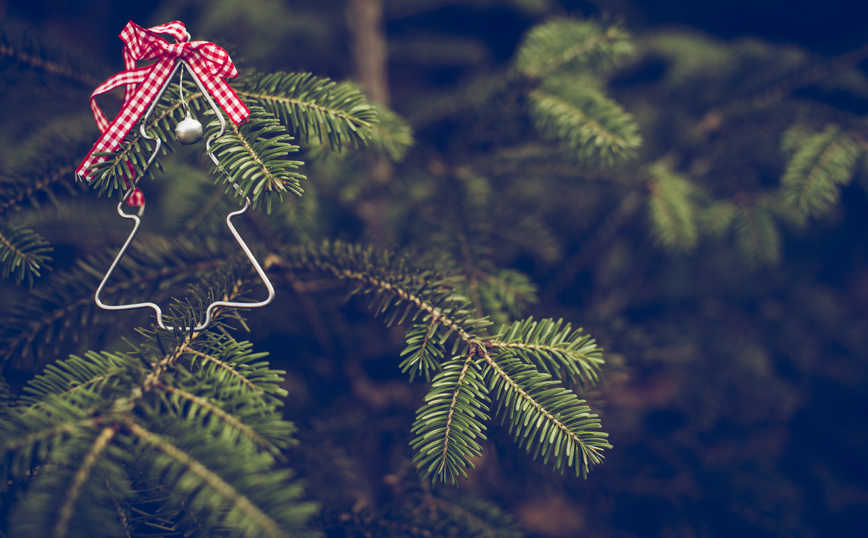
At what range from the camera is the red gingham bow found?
50 cm

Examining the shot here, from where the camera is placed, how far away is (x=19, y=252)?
1.68 ft

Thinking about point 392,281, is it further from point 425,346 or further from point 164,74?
point 164,74

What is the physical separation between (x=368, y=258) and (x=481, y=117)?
408 mm

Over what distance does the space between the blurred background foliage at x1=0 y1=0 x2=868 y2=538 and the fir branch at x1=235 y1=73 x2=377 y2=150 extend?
103 millimetres

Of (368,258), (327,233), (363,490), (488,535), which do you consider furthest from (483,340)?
(327,233)

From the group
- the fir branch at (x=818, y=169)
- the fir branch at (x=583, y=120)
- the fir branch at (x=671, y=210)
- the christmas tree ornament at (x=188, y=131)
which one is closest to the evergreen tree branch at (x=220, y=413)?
the christmas tree ornament at (x=188, y=131)

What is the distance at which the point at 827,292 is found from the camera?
126 centimetres

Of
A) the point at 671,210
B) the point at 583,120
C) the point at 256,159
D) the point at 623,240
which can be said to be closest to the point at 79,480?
the point at 256,159

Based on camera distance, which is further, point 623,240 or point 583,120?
point 623,240

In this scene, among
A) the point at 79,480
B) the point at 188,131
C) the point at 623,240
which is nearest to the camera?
the point at 79,480

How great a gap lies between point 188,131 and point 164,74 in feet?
0.39

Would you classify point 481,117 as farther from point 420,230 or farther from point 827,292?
point 827,292

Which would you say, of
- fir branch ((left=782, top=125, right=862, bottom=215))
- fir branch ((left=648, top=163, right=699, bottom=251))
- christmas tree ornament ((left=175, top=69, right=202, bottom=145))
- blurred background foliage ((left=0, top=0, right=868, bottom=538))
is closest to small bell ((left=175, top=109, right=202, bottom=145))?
christmas tree ornament ((left=175, top=69, right=202, bottom=145))

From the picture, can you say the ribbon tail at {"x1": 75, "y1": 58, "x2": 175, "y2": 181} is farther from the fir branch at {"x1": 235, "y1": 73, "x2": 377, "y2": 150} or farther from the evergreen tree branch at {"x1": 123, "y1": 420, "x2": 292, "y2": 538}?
the evergreen tree branch at {"x1": 123, "y1": 420, "x2": 292, "y2": 538}
